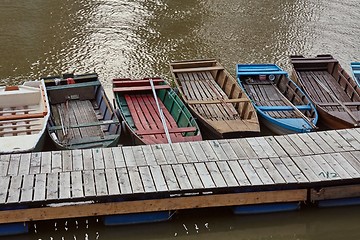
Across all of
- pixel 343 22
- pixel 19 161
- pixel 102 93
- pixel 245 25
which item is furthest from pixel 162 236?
pixel 343 22

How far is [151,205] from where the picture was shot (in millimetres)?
9898

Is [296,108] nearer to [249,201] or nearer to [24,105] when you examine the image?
[249,201]

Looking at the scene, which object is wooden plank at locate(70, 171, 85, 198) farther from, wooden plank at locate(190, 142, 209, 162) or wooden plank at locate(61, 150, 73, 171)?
wooden plank at locate(190, 142, 209, 162)

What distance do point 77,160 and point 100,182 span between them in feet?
3.25

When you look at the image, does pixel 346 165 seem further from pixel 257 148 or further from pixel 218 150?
pixel 218 150

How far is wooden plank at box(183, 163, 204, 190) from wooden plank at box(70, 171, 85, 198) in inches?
83.6

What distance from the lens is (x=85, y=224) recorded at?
33.4 feet

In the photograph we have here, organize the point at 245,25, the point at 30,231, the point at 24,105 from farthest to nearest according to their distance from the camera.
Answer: the point at 245,25 < the point at 24,105 < the point at 30,231

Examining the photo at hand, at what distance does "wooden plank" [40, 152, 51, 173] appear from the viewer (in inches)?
408

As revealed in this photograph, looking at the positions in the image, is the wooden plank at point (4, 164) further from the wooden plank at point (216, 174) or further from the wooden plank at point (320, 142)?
the wooden plank at point (320, 142)

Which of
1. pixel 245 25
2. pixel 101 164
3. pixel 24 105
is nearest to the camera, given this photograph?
pixel 101 164

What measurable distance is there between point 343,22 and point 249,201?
13.9 meters

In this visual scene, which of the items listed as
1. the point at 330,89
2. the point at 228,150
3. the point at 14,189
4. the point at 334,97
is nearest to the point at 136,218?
the point at 14,189

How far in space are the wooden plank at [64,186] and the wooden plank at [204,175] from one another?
260cm
